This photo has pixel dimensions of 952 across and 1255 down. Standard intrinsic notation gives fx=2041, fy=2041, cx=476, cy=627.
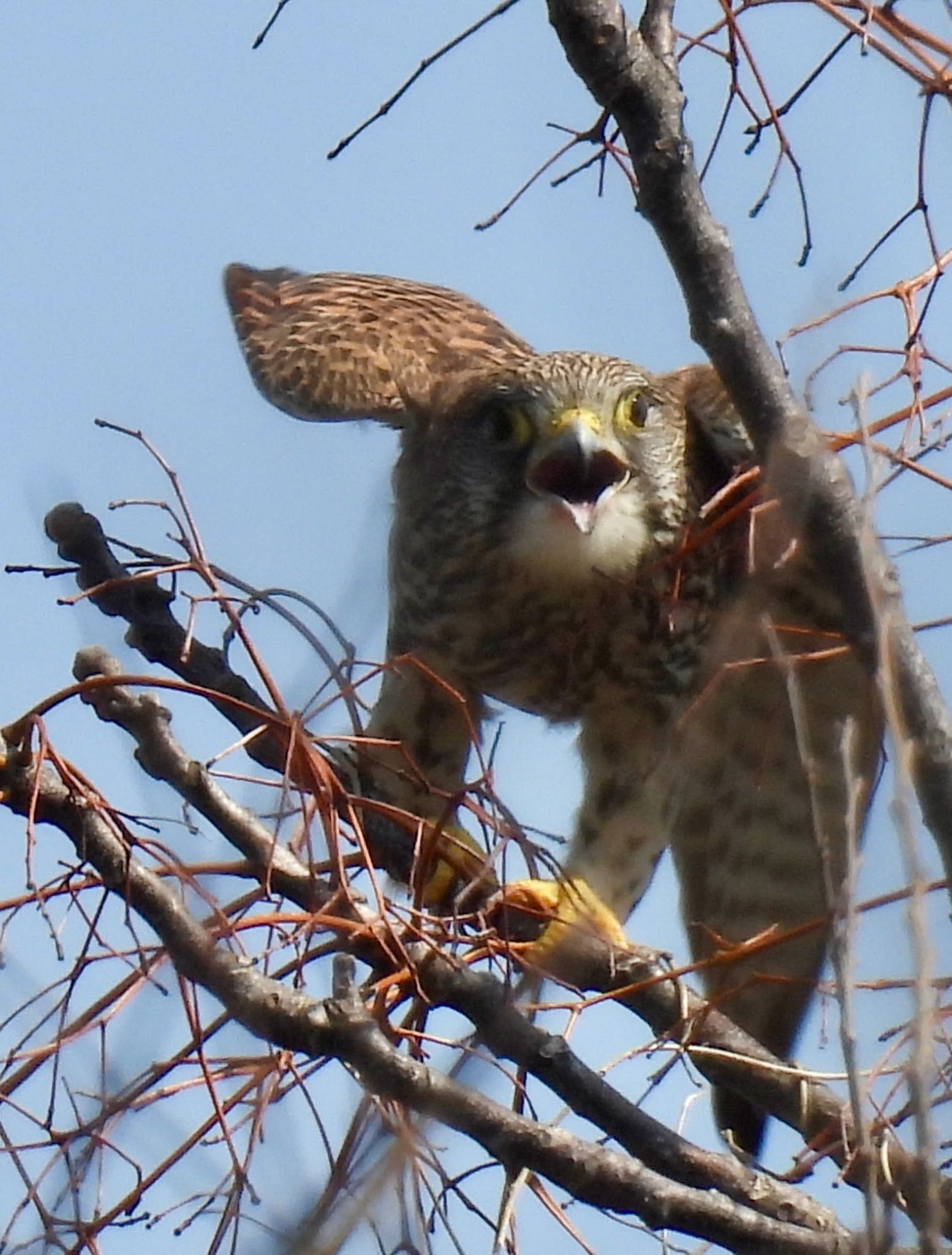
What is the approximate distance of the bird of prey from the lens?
368cm

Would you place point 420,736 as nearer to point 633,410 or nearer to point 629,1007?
point 633,410

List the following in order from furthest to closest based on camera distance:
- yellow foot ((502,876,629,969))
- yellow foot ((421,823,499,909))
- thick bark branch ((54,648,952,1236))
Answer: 1. yellow foot ((502,876,629,969))
2. yellow foot ((421,823,499,909))
3. thick bark branch ((54,648,952,1236))

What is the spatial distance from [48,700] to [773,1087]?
123 cm

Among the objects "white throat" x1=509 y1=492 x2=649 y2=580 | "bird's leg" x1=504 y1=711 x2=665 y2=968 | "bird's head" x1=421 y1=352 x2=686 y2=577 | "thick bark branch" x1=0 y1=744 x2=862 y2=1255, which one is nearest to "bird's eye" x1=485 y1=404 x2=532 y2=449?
"bird's head" x1=421 y1=352 x2=686 y2=577

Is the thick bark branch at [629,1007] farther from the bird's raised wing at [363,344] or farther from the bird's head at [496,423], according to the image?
the bird's raised wing at [363,344]

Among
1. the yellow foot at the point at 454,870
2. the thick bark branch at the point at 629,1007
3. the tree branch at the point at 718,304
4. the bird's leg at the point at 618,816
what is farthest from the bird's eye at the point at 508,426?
the tree branch at the point at 718,304

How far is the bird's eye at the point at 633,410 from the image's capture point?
3.80 m

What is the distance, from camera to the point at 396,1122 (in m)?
2.15

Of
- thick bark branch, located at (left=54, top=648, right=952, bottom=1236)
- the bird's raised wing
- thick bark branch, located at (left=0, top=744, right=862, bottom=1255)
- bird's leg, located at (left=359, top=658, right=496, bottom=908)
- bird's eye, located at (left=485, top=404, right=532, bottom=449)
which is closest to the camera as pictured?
thick bark branch, located at (left=0, top=744, right=862, bottom=1255)

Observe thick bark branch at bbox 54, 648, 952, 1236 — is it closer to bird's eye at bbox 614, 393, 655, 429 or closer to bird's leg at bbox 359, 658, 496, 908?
bird's leg at bbox 359, 658, 496, 908

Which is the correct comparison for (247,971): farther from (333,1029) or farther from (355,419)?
(355,419)

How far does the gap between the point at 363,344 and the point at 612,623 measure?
83cm

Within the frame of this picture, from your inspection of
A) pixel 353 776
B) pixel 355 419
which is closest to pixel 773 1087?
pixel 353 776

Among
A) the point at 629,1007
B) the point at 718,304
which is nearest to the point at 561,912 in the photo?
the point at 629,1007
